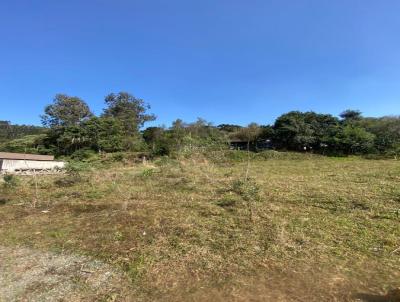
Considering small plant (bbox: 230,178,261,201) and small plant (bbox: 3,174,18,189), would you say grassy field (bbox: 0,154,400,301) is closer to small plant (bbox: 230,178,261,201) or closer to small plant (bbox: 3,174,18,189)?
small plant (bbox: 230,178,261,201)

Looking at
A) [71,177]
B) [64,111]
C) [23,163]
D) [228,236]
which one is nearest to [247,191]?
[228,236]

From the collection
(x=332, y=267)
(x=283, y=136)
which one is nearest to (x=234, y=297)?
(x=332, y=267)

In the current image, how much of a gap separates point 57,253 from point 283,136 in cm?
2403

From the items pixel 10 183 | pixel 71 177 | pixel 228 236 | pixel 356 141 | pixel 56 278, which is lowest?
pixel 56 278

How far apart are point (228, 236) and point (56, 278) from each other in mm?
2582

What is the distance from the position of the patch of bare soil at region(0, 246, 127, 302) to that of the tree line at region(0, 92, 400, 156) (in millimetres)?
11187

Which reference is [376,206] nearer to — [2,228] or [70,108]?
[2,228]

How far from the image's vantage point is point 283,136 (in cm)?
2670

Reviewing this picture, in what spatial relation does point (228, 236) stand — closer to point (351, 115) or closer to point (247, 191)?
point (247, 191)

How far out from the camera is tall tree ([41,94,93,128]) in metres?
36.6

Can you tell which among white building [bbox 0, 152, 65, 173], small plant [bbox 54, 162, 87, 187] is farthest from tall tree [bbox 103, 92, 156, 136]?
small plant [bbox 54, 162, 87, 187]

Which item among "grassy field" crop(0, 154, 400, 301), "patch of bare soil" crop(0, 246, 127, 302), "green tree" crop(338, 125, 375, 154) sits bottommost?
"patch of bare soil" crop(0, 246, 127, 302)

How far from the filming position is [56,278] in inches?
152

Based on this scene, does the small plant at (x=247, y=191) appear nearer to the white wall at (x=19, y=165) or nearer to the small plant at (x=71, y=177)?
the small plant at (x=71, y=177)
